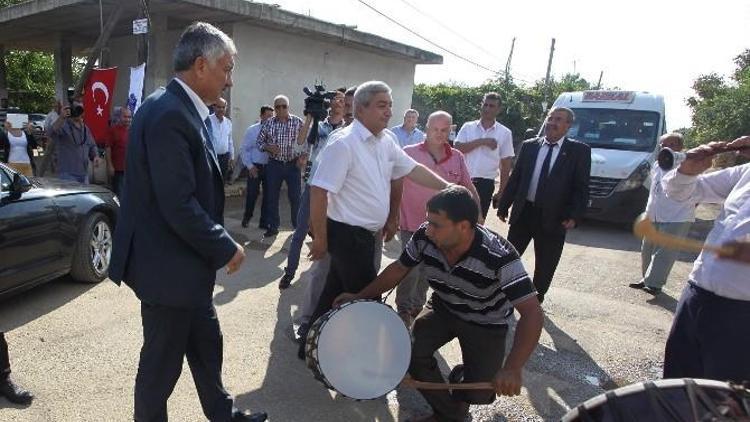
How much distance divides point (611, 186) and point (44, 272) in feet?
25.7

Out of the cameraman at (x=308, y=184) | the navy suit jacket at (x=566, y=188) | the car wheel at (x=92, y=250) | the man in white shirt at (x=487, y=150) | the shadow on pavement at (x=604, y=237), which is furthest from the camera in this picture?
the shadow on pavement at (x=604, y=237)

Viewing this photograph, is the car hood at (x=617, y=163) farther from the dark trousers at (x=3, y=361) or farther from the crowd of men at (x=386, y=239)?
the dark trousers at (x=3, y=361)

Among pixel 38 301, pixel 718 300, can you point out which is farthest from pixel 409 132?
pixel 718 300

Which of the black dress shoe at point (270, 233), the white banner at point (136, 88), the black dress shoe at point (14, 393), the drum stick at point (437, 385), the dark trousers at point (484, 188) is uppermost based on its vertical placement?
the white banner at point (136, 88)

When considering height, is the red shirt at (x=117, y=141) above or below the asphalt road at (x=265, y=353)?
above

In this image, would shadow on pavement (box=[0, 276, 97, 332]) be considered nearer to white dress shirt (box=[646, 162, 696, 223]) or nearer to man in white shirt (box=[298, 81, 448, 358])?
man in white shirt (box=[298, 81, 448, 358])

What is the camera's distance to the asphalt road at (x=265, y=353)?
9.69 ft

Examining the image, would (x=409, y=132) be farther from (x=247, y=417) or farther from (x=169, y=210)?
(x=169, y=210)

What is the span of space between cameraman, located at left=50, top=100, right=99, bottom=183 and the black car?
1.73 metres

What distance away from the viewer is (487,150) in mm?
5809

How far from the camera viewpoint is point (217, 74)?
2.10 m

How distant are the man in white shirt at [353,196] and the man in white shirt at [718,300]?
5.26ft

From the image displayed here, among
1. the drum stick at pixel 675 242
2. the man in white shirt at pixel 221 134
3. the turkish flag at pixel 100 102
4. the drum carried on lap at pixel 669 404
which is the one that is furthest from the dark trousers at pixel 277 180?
the drum carried on lap at pixel 669 404

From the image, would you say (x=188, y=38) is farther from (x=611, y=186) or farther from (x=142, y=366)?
(x=611, y=186)
